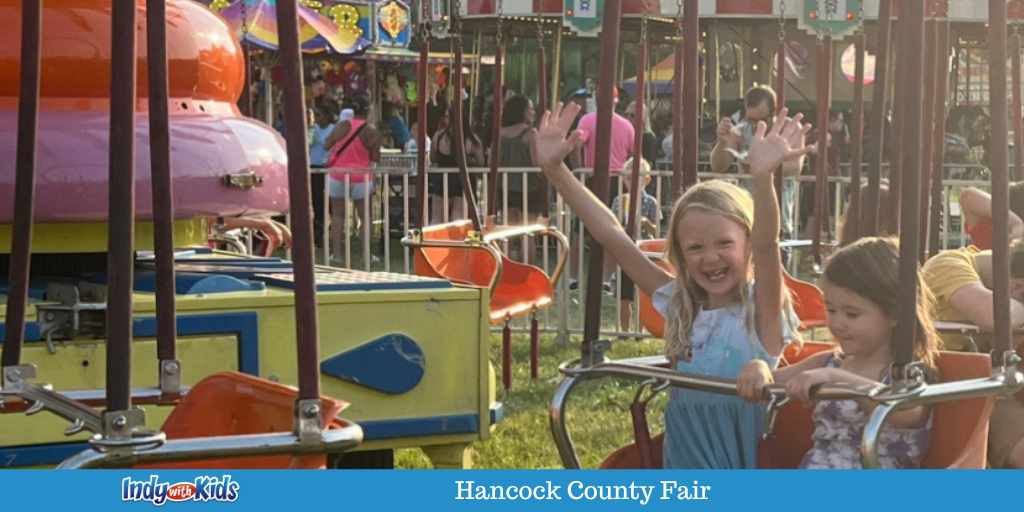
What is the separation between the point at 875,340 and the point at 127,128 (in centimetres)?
140

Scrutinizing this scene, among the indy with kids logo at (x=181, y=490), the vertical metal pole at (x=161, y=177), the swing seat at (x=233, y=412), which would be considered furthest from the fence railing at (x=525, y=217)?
the indy with kids logo at (x=181, y=490)

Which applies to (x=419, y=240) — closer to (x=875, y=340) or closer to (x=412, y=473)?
(x=875, y=340)

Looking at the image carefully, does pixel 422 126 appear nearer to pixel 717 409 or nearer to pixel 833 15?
pixel 833 15

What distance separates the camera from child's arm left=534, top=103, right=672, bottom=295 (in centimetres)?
306

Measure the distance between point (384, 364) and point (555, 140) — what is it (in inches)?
30.2

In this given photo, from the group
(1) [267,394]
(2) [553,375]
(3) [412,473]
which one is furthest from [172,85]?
(2) [553,375]

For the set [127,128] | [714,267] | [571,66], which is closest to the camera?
[127,128]

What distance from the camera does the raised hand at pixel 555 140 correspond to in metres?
3.06

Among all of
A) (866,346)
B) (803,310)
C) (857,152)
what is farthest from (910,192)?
(803,310)

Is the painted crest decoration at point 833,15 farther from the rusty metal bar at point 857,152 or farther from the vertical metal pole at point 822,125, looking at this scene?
the rusty metal bar at point 857,152

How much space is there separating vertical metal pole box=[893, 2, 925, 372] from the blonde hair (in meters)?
0.79

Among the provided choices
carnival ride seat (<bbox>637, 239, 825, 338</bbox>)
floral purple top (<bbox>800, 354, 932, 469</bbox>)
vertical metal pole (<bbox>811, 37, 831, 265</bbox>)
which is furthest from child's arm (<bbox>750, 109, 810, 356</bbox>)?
carnival ride seat (<bbox>637, 239, 825, 338</bbox>)

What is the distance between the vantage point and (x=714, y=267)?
315 cm

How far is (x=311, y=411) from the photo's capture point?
2.08 m
